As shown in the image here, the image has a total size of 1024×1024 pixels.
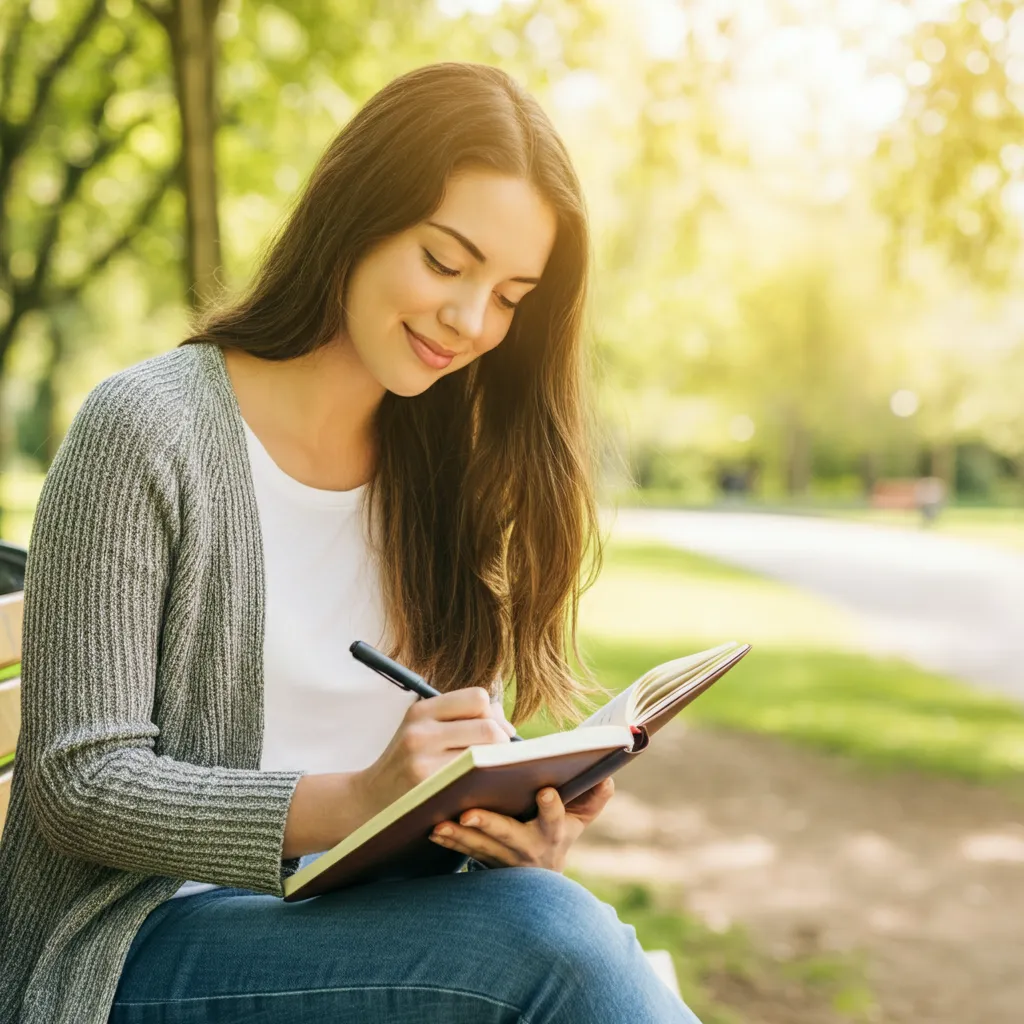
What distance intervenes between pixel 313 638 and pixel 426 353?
0.45m

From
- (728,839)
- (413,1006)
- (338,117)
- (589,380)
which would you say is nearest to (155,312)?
(338,117)

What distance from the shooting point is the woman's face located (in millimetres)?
1900

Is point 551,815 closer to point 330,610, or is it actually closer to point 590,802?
point 590,802

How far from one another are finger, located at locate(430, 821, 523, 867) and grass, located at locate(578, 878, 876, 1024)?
6.96 ft

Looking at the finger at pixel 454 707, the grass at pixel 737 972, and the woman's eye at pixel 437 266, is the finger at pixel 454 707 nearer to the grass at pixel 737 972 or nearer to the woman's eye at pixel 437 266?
the woman's eye at pixel 437 266

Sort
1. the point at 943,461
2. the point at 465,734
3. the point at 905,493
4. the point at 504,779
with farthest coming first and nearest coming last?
the point at 943,461 < the point at 905,493 < the point at 465,734 < the point at 504,779

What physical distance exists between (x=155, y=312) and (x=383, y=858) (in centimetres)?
1462

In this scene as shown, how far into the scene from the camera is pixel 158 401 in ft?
5.52

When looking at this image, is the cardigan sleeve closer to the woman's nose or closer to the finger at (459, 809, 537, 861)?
the finger at (459, 809, 537, 861)

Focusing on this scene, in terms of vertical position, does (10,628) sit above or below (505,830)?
above

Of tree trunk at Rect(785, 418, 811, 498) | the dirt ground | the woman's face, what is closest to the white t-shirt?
the woman's face

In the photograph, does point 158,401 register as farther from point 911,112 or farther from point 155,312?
point 155,312

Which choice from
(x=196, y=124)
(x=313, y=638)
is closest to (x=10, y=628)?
(x=313, y=638)

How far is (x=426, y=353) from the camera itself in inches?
77.2
